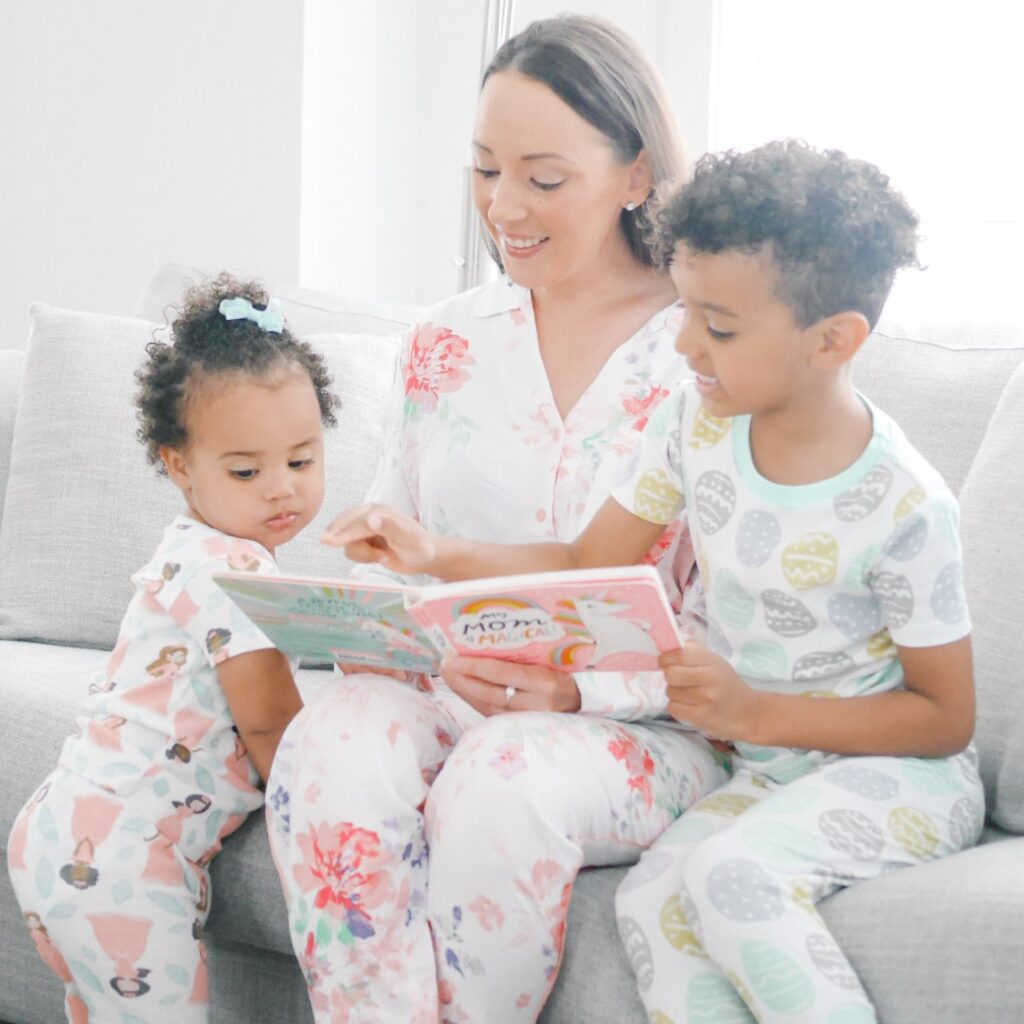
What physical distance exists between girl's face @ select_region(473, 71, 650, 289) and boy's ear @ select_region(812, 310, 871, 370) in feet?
1.33

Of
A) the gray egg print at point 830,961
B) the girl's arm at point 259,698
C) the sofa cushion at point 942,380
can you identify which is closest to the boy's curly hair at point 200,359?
the girl's arm at point 259,698

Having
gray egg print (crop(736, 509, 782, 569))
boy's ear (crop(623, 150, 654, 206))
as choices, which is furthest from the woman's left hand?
boy's ear (crop(623, 150, 654, 206))

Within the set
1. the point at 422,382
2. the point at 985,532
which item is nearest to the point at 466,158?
the point at 422,382

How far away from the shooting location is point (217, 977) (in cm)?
177

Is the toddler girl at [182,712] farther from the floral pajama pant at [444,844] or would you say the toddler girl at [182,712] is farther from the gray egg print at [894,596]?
the gray egg print at [894,596]

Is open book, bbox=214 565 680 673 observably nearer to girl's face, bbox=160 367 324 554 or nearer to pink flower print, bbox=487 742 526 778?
pink flower print, bbox=487 742 526 778

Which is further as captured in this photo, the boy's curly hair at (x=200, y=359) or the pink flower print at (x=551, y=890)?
the boy's curly hair at (x=200, y=359)

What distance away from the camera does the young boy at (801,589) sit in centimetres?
134

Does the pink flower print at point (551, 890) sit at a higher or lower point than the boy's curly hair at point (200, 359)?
lower

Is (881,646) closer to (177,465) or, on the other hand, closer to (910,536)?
(910,536)

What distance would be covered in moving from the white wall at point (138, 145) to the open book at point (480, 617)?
6.35ft

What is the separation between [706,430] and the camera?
1551 mm

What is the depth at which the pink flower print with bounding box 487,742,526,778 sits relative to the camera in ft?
4.53

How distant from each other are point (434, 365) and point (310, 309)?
726 millimetres
